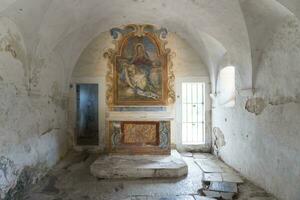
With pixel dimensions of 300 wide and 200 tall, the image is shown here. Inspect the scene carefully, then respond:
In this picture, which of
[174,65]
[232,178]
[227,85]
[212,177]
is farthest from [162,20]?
[232,178]

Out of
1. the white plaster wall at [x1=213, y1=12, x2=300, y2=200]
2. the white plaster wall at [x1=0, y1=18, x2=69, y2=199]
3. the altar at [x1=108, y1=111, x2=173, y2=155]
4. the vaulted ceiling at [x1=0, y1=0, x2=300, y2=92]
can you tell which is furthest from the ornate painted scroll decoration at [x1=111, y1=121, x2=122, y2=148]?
the white plaster wall at [x1=213, y1=12, x2=300, y2=200]

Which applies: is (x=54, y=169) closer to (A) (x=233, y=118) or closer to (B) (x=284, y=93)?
(A) (x=233, y=118)

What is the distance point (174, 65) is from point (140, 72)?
0.97 metres

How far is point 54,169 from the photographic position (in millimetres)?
5172

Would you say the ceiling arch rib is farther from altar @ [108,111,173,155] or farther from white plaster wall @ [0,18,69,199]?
altar @ [108,111,173,155]

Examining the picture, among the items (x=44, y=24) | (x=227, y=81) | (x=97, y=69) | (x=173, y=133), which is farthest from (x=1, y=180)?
(x=227, y=81)

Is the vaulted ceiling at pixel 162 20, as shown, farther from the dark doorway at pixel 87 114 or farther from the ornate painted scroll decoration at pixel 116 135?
the ornate painted scroll decoration at pixel 116 135

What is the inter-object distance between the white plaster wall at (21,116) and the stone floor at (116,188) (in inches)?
12.8

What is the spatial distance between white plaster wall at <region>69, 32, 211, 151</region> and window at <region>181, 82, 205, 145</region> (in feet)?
0.66

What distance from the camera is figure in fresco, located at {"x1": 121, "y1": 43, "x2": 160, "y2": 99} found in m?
6.71

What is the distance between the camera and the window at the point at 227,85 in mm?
5782

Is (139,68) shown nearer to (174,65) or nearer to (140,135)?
(174,65)

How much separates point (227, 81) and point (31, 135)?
14.4 ft

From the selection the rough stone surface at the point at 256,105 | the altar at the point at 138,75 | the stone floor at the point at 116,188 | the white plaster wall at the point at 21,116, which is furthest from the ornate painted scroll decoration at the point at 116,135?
the rough stone surface at the point at 256,105
